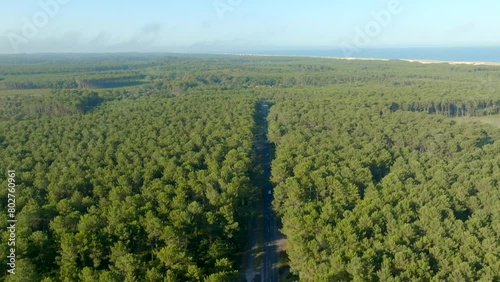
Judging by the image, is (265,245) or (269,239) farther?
(269,239)

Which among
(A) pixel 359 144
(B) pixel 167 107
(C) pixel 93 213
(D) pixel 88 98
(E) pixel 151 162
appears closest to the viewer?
(C) pixel 93 213

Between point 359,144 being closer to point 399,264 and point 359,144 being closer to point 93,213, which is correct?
point 399,264

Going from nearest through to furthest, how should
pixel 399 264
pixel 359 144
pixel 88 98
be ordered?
pixel 399 264, pixel 359 144, pixel 88 98

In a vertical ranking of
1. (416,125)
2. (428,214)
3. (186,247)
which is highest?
(416,125)

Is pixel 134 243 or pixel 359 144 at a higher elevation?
pixel 359 144

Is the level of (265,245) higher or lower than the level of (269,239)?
lower

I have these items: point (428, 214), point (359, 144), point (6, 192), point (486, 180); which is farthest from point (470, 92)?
point (6, 192)

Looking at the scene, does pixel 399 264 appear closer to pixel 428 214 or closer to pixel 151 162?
pixel 428 214

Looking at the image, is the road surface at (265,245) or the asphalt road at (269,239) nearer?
the road surface at (265,245)

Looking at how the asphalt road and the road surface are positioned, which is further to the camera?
the asphalt road

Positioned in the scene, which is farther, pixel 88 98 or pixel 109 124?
pixel 88 98
